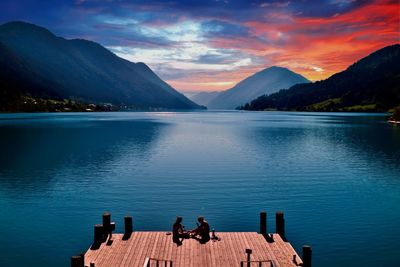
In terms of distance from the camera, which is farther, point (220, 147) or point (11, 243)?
point (220, 147)

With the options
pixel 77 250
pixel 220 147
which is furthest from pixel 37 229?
pixel 220 147

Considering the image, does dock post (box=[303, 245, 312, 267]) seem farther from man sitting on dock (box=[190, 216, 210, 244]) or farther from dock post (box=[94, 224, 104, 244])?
dock post (box=[94, 224, 104, 244])

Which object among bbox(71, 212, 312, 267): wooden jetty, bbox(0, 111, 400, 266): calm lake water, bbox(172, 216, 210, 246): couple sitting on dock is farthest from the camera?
bbox(0, 111, 400, 266): calm lake water

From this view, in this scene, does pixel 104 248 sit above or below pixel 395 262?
above

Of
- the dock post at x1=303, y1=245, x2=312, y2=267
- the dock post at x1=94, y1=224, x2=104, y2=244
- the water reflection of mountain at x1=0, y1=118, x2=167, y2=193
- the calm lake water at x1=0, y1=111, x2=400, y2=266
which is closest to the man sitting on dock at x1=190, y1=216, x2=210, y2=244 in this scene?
the dock post at x1=94, y1=224, x2=104, y2=244

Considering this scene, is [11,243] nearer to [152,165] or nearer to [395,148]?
[152,165]

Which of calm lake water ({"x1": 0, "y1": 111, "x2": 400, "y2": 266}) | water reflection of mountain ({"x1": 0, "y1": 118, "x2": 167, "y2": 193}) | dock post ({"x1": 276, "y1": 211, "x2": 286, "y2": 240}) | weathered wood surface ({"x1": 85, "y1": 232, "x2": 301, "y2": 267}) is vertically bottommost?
calm lake water ({"x1": 0, "y1": 111, "x2": 400, "y2": 266})

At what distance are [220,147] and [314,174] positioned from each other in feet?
137

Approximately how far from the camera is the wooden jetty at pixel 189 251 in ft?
76.2

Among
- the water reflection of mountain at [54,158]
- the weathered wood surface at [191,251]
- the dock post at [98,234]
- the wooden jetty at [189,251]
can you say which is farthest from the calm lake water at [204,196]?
the weathered wood surface at [191,251]

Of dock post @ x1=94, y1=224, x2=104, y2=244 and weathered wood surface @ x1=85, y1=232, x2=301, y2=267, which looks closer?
weathered wood surface @ x1=85, y1=232, x2=301, y2=267

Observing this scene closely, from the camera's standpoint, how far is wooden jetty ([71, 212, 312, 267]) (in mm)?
23234

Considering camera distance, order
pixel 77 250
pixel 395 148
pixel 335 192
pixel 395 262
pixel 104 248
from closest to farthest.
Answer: pixel 104 248 → pixel 395 262 → pixel 77 250 → pixel 335 192 → pixel 395 148

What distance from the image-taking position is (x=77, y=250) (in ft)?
98.6
